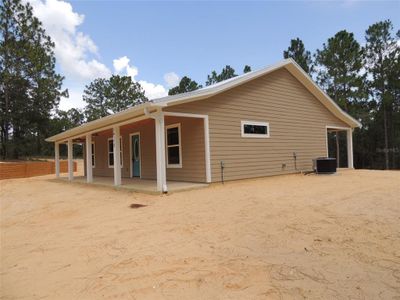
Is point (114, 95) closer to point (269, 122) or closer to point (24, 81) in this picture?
point (24, 81)

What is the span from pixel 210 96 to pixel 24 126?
22.1m

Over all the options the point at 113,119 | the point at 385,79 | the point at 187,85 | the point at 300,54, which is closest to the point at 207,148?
the point at 113,119

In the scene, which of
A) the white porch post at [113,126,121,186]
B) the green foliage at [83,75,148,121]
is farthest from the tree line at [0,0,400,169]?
the white porch post at [113,126,121,186]

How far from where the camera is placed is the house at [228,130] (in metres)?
9.36

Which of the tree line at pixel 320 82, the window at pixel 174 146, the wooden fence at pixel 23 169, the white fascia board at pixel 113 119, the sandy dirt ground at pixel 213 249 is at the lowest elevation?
the sandy dirt ground at pixel 213 249

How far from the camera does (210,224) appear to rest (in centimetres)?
507

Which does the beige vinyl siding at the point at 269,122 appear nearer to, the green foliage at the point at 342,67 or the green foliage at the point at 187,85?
the green foliage at the point at 342,67

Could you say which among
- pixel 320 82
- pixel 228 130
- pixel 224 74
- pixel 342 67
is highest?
pixel 224 74

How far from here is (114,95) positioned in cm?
3969

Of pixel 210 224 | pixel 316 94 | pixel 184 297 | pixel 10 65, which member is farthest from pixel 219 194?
pixel 10 65

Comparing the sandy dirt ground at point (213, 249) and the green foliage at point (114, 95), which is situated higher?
the green foliage at point (114, 95)

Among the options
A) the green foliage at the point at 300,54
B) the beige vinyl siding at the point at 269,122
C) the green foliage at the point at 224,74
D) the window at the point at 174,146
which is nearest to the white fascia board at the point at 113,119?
the beige vinyl siding at the point at 269,122

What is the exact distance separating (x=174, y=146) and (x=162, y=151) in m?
2.49

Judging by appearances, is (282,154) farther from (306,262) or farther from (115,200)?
(306,262)
